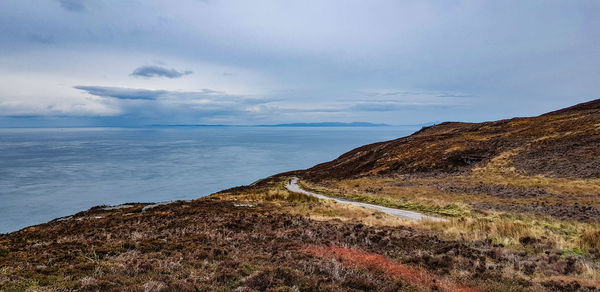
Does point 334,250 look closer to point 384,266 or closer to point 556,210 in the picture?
point 384,266

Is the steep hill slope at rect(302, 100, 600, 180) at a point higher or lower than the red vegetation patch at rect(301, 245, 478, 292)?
higher

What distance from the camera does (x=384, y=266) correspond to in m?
10.0

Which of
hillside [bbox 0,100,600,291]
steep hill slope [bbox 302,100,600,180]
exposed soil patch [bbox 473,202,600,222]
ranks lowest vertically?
exposed soil patch [bbox 473,202,600,222]

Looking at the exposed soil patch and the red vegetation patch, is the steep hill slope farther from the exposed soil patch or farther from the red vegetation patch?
the red vegetation patch

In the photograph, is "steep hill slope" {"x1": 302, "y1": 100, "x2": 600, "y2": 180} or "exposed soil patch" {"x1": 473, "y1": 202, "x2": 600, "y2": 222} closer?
"exposed soil patch" {"x1": 473, "y1": 202, "x2": 600, "y2": 222}

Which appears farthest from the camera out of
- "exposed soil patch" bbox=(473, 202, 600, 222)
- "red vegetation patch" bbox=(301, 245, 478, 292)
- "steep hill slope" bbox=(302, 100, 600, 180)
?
"steep hill slope" bbox=(302, 100, 600, 180)

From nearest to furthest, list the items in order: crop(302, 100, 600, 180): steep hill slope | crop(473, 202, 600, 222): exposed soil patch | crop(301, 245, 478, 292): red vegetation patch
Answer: crop(301, 245, 478, 292): red vegetation patch, crop(473, 202, 600, 222): exposed soil patch, crop(302, 100, 600, 180): steep hill slope

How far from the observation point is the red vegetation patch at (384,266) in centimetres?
851

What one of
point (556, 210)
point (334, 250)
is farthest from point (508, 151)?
point (334, 250)

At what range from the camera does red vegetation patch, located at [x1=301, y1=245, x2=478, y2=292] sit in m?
8.51

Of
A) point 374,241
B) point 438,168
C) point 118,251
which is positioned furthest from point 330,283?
point 438,168

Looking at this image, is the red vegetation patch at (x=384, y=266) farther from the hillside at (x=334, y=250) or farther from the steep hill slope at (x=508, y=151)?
the steep hill slope at (x=508, y=151)

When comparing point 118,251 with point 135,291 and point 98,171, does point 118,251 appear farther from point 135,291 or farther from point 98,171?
point 98,171

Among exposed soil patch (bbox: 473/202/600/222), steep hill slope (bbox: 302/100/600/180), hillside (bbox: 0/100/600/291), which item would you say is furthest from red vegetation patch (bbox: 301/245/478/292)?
steep hill slope (bbox: 302/100/600/180)
